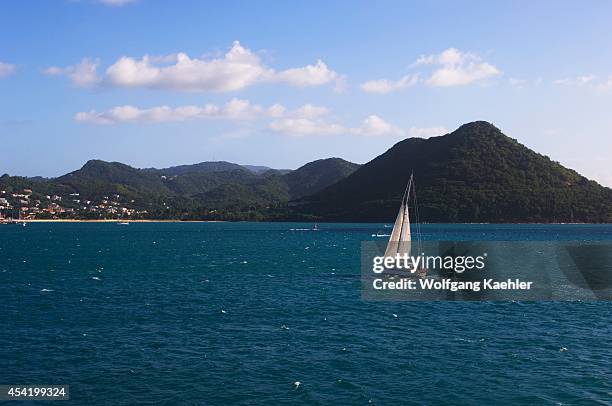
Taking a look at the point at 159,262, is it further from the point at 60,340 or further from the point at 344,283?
the point at 60,340

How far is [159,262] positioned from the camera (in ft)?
379

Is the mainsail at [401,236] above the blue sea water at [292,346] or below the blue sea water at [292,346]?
above

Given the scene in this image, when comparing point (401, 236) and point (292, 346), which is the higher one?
point (401, 236)

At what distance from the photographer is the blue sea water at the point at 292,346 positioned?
3512cm

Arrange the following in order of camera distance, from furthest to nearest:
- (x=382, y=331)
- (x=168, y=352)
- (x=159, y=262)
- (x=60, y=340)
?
1. (x=159, y=262)
2. (x=382, y=331)
3. (x=60, y=340)
4. (x=168, y=352)

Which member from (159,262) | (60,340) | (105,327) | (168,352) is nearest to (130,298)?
(105,327)

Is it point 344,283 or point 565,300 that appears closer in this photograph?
point 565,300

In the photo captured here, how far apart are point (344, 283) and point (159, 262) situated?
4787 cm

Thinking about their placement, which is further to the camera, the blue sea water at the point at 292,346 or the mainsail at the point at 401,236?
the mainsail at the point at 401,236

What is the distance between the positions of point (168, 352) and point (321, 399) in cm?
1448

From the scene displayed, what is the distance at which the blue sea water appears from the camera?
3512cm

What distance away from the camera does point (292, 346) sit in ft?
149

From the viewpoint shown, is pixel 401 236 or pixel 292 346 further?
pixel 401 236

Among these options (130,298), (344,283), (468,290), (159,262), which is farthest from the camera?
(159,262)
